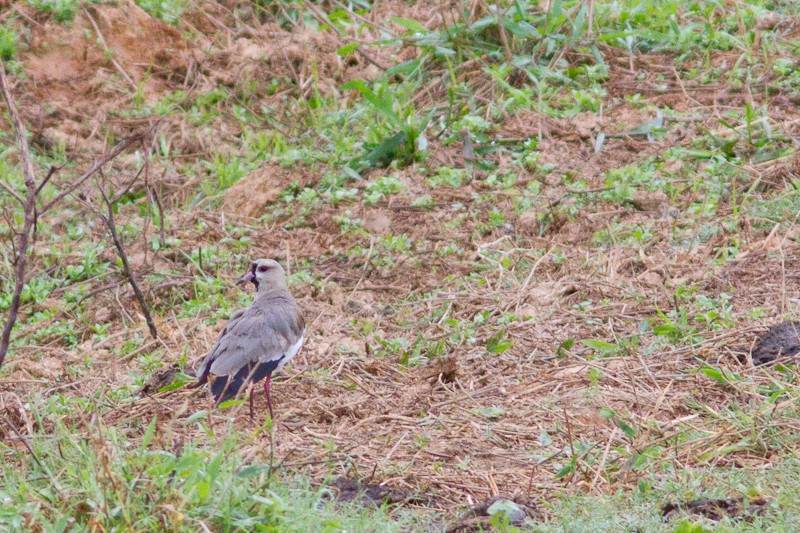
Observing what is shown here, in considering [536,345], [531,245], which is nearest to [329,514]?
[536,345]

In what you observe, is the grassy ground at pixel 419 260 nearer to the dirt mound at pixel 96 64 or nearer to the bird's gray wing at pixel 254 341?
the dirt mound at pixel 96 64

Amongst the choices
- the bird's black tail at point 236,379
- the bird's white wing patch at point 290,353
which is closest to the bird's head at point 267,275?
the bird's white wing patch at point 290,353

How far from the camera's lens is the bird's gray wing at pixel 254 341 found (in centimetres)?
528

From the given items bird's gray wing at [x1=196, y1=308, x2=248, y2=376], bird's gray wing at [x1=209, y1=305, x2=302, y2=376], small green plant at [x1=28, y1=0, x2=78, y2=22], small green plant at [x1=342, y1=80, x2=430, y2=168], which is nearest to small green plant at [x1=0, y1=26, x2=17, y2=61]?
small green plant at [x1=28, y1=0, x2=78, y2=22]

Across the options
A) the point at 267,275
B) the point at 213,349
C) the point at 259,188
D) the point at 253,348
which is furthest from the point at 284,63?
the point at 253,348

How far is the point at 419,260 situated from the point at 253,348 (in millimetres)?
2086

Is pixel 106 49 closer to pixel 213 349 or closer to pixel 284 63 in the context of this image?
pixel 284 63

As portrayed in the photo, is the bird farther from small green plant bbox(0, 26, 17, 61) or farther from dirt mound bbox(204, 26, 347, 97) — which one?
small green plant bbox(0, 26, 17, 61)

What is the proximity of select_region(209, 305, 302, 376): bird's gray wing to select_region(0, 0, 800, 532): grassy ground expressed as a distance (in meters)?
0.31

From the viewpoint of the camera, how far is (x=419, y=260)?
7160 millimetres

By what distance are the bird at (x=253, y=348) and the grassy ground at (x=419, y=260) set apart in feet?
0.76

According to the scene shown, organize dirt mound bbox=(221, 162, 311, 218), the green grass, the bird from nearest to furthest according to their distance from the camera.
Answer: the green grass → the bird → dirt mound bbox=(221, 162, 311, 218)

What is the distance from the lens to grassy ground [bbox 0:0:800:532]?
4305 mm

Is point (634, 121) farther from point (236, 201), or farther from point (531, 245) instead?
point (236, 201)
